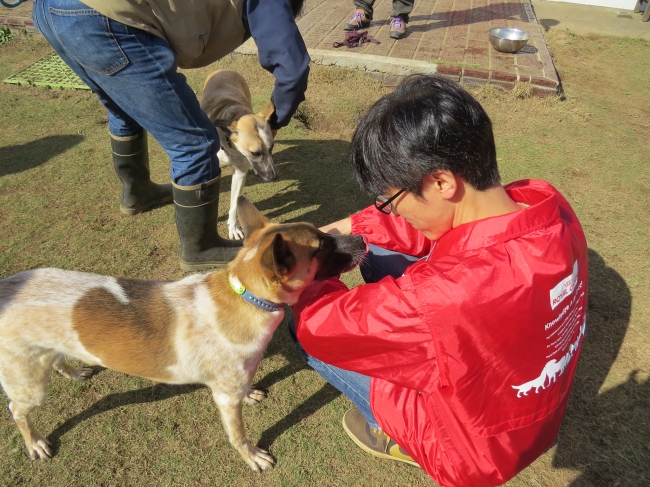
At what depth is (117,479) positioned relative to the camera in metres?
2.71

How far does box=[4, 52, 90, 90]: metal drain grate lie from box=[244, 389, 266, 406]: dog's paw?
5.87 metres

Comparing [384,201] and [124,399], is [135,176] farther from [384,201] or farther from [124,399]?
[384,201]

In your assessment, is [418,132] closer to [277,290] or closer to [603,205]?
[277,290]

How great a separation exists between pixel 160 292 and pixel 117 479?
1152mm

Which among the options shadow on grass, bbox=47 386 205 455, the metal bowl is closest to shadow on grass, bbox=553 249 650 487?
shadow on grass, bbox=47 386 205 455

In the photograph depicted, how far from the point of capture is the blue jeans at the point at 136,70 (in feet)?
9.11

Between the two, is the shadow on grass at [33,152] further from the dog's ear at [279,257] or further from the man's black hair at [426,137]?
the man's black hair at [426,137]

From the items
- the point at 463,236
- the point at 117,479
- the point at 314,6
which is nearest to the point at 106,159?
the point at 117,479

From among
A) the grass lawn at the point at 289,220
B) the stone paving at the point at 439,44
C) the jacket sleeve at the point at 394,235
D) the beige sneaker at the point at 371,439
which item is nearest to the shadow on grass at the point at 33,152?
the grass lawn at the point at 289,220

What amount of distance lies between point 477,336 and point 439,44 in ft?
25.9

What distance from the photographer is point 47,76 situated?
7188 millimetres

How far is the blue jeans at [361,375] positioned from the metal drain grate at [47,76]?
19.5ft

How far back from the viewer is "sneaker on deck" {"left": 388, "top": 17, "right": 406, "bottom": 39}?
839cm

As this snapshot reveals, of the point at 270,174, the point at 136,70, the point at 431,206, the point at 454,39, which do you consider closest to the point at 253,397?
the point at 431,206
